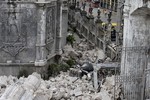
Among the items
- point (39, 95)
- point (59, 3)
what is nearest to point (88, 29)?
point (59, 3)

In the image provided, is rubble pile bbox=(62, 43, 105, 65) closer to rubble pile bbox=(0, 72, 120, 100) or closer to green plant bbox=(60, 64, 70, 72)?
green plant bbox=(60, 64, 70, 72)

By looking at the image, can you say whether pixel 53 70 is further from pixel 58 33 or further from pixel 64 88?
pixel 64 88

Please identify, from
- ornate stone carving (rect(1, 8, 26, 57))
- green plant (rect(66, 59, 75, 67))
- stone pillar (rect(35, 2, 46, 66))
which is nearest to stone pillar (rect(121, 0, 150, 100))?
stone pillar (rect(35, 2, 46, 66))

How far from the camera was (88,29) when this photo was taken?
26688mm

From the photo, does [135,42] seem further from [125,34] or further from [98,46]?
[98,46]

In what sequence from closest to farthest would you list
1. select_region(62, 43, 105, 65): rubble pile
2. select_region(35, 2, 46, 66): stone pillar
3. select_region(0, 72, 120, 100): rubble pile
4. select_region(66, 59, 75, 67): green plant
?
select_region(0, 72, 120, 100): rubble pile, select_region(35, 2, 46, 66): stone pillar, select_region(66, 59, 75, 67): green plant, select_region(62, 43, 105, 65): rubble pile

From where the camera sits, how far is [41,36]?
18844mm

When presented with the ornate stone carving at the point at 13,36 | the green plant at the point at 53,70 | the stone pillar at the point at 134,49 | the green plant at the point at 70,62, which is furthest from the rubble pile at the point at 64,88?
the green plant at the point at 70,62

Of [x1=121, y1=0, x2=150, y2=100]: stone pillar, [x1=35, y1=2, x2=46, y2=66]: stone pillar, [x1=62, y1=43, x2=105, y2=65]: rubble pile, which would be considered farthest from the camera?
[x1=62, y1=43, x2=105, y2=65]: rubble pile

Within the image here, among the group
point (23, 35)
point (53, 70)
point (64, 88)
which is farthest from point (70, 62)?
point (64, 88)

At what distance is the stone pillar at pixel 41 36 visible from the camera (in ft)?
61.3

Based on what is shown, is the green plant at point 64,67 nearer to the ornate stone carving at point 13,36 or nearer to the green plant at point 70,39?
the ornate stone carving at point 13,36

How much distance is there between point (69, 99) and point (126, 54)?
117 inches

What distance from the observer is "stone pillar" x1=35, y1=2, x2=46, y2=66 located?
61.3 feet
